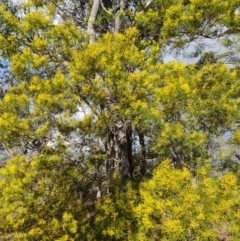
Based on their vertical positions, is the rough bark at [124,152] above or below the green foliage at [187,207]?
above

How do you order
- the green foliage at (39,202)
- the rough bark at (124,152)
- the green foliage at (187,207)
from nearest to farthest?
the green foliage at (187,207), the green foliage at (39,202), the rough bark at (124,152)

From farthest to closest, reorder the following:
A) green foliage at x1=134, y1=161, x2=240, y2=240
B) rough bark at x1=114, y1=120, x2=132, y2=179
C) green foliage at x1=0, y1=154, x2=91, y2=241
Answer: rough bark at x1=114, y1=120, x2=132, y2=179, green foliage at x1=0, y1=154, x2=91, y2=241, green foliage at x1=134, y1=161, x2=240, y2=240

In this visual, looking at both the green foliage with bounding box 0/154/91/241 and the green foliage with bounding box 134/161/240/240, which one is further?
the green foliage with bounding box 0/154/91/241

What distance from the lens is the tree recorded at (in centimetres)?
587

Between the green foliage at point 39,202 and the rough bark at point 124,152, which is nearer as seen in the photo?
the green foliage at point 39,202

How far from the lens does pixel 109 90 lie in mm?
6184

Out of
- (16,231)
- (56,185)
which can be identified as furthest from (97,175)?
(16,231)

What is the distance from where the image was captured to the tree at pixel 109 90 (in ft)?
19.3

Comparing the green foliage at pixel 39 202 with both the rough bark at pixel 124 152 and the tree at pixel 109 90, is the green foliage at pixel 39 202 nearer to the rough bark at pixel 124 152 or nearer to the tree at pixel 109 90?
the tree at pixel 109 90

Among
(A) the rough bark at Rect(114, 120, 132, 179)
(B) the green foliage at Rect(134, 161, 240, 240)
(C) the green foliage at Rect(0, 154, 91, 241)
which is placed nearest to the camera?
(B) the green foliage at Rect(134, 161, 240, 240)

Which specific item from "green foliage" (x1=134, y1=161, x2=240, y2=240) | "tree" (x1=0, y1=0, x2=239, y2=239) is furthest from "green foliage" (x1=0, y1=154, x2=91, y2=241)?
"green foliage" (x1=134, y1=161, x2=240, y2=240)

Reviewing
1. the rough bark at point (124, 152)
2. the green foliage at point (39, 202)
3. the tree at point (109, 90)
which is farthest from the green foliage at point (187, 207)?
the rough bark at point (124, 152)

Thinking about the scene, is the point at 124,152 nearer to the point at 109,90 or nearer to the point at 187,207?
the point at 109,90

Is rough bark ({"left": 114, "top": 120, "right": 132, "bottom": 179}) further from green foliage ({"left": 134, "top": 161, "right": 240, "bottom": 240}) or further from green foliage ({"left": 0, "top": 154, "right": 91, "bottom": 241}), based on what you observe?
green foliage ({"left": 134, "top": 161, "right": 240, "bottom": 240})
